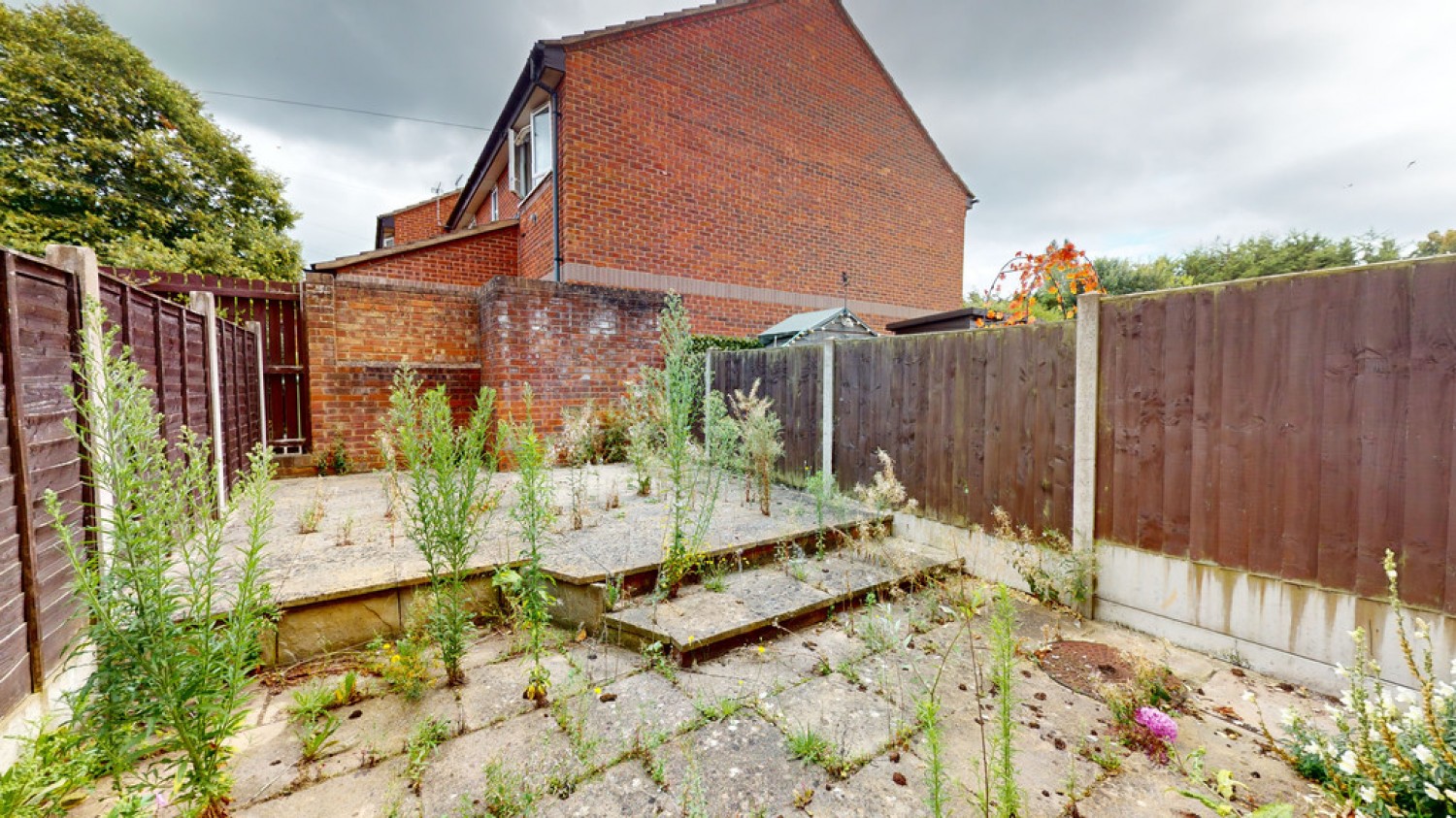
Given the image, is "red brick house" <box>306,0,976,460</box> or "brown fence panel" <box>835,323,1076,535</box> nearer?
"brown fence panel" <box>835,323,1076,535</box>

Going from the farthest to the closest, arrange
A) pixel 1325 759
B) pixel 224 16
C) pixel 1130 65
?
pixel 224 16 → pixel 1130 65 → pixel 1325 759

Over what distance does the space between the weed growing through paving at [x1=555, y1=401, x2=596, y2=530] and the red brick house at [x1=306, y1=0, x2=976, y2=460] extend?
3.71 feet

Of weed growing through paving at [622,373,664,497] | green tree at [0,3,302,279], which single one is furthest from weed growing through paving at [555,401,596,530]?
green tree at [0,3,302,279]

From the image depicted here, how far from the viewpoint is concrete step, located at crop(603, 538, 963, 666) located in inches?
101

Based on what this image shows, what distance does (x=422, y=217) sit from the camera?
1705cm

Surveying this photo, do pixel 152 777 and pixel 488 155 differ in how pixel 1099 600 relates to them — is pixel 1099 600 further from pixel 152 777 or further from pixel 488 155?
pixel 488 155

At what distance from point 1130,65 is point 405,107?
13247 millimetres

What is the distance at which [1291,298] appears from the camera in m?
2.30

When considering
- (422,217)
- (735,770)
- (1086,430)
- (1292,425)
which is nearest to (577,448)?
(735,770)

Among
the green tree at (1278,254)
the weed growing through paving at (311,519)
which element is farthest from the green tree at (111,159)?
the green tree at (1278,254)

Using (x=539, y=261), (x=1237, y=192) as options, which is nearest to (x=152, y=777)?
(x=539, y=261)

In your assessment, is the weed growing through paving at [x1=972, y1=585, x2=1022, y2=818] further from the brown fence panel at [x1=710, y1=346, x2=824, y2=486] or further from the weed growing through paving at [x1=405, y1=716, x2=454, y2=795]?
the brown fence panel at [x1=710, y1=346, x2=824, y2=486]

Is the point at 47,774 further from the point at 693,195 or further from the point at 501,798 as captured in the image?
the point at 693,195

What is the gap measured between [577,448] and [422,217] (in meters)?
16.1
